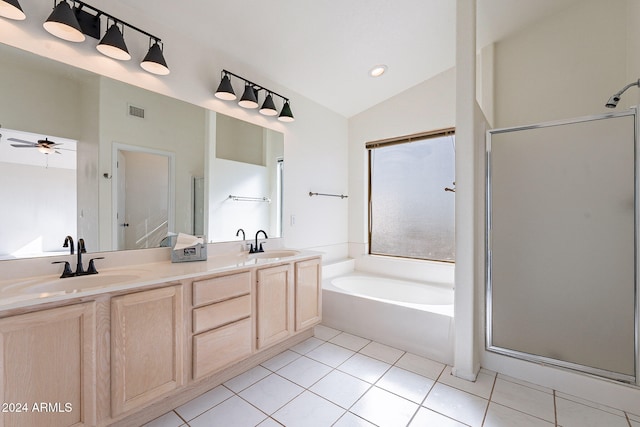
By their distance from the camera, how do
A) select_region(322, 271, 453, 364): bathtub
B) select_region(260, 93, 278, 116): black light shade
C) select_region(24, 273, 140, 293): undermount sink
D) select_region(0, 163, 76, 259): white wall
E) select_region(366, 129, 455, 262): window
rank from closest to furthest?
select_region(24, 273, 140, 293): undermount sink < select_region(0, 163, 76, 259): white wall < select_region(322, 271, 453, 364): bathtub < select_region(260, 93, 278, 116): black light shade < select_region(366, 129, 455, 262): window

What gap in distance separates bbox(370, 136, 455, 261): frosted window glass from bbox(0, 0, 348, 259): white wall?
0.48 meters

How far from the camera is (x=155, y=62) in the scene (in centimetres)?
180

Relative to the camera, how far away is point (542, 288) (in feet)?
6.59

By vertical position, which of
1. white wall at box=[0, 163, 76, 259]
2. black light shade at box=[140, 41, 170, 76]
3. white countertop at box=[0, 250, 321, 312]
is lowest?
white countertop at box=[0, 250, 321, 312]

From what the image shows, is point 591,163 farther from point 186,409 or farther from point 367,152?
point 186,409

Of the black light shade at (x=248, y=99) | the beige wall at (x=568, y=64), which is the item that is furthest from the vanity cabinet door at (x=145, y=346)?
the beige wall at (x=568, y=64)

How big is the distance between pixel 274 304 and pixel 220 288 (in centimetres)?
52

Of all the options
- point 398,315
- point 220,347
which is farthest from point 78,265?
point 398,315

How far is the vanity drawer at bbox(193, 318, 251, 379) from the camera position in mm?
1646

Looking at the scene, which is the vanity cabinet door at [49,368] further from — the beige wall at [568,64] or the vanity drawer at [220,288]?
the beige wall at [568,64]

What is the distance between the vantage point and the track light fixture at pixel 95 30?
144cm

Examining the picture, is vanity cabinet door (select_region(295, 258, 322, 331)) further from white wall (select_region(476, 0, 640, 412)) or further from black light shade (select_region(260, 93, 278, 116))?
black light shade (select_region(260, 93, 278, 116))

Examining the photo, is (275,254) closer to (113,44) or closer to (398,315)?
(398,315)

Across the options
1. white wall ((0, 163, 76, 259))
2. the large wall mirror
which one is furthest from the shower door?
white wall ((0, 163, 76, 259))
